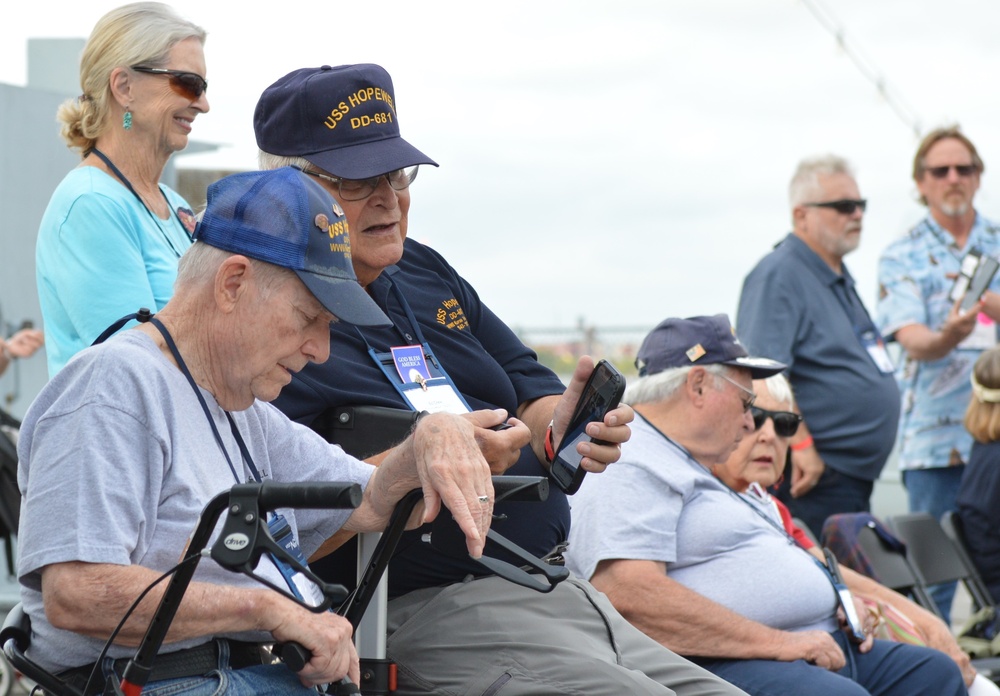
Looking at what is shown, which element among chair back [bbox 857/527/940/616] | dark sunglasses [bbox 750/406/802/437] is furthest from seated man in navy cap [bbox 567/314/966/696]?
chair back [bbox 857/527/940/616]

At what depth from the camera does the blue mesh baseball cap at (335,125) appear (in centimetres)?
275

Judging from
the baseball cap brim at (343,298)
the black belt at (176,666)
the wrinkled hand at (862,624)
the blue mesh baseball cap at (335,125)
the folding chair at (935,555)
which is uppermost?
the blue mesh baseball cap at (335,125)

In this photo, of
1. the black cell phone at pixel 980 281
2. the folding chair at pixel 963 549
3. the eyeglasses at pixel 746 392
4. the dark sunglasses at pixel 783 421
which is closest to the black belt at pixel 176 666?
the eyeglasses at pixel 746 392

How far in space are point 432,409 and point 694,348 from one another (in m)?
1.34

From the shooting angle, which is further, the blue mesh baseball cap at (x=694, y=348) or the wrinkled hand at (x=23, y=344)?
the wrinkled hand at (x=23, y=344)

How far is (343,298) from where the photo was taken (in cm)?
211

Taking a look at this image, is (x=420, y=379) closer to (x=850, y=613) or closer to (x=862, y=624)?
(x=850, y=613)

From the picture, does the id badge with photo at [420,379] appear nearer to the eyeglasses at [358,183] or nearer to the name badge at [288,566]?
the eyeglasses at [358,183]

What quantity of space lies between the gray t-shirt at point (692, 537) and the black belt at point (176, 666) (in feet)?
4.96

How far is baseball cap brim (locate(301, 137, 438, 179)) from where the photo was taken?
2719mm

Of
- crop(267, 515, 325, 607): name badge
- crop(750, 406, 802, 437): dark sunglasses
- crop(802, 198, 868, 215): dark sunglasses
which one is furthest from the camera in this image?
crop(802, 198, 868, 215): dark sunglasses

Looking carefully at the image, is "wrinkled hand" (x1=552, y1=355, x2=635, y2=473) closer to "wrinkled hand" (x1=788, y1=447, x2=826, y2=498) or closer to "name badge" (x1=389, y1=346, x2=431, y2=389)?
"name badge" (x1=389, y1=346, x2=431, y2=389)

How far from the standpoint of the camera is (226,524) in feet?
5.61

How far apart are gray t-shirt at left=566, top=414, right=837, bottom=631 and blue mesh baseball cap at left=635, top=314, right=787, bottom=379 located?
0.80 ft
